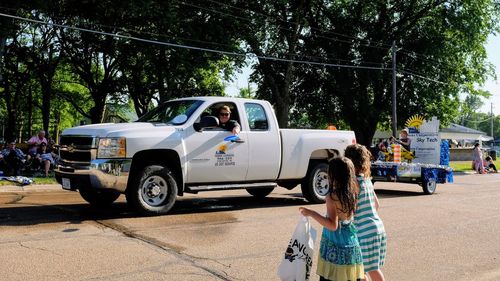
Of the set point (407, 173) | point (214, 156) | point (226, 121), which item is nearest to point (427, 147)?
point (407, 173)

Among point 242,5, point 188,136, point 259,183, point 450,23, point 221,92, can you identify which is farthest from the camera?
point 221,92

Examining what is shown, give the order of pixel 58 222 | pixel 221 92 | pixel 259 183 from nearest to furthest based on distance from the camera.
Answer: pixel 58 222 < pixel 259 183 < pixel 221 92

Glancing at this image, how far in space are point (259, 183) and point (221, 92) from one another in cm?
3195

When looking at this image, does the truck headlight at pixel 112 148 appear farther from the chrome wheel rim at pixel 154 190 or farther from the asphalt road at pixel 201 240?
the asphalt road at pixel 201 240

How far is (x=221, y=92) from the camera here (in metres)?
41.2

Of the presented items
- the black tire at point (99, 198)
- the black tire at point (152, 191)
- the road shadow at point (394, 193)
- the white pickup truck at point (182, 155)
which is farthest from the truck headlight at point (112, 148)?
the road shadow at point (394, 193)

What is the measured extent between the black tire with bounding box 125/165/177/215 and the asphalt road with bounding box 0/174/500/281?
215mm

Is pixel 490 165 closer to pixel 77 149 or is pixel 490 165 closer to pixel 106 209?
pixel 106 209

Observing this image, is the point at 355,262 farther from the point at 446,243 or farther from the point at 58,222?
the point at 58,222

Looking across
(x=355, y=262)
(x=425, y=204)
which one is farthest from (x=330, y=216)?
(x=425, y=204)

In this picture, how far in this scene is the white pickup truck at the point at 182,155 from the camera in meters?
8.06

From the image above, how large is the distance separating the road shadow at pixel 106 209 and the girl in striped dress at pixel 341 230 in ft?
17.5

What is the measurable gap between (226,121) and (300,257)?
5.73 m

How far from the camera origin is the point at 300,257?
149 inches
